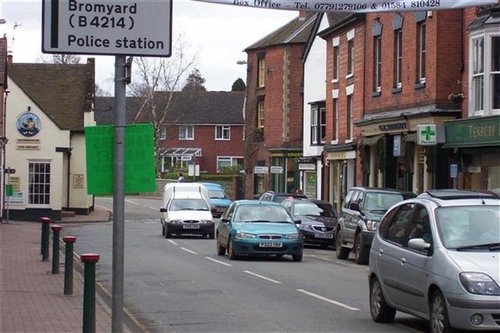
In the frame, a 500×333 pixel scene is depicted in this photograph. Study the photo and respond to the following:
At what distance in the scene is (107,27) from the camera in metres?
7.01

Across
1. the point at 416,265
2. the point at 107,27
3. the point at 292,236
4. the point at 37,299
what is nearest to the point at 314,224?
the point at 292,236

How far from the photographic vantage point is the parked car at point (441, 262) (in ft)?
33.3

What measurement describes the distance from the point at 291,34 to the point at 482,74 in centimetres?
3586

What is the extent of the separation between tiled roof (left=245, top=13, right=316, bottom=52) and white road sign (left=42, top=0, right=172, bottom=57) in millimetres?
54607

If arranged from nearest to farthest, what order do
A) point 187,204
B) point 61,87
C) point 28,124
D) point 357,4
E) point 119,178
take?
1. point 119,178
2. point 357,4
3. point 187,204
4. point 28,124
5. point 61,87

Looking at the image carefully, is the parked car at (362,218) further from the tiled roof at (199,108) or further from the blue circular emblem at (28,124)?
the tiled roof at (199,108)

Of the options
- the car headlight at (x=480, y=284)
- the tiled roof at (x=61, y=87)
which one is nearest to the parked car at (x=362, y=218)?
the car headlight at (x=480, y=284)

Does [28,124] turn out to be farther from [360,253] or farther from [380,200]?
[360,253]

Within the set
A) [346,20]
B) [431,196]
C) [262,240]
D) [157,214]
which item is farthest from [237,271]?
[157,214]

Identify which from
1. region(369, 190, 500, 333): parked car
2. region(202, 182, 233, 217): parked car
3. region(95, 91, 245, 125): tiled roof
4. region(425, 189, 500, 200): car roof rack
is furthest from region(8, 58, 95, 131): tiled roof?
region(425, 189, 500, 200): car roof rack

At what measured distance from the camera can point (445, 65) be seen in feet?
100

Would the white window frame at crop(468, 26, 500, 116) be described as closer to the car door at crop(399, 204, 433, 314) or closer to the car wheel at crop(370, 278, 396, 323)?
the car wheel at crop(370, 278, 396, 323)

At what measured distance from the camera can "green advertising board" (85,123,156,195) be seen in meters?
7.20

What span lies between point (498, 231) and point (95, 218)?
4015cm
